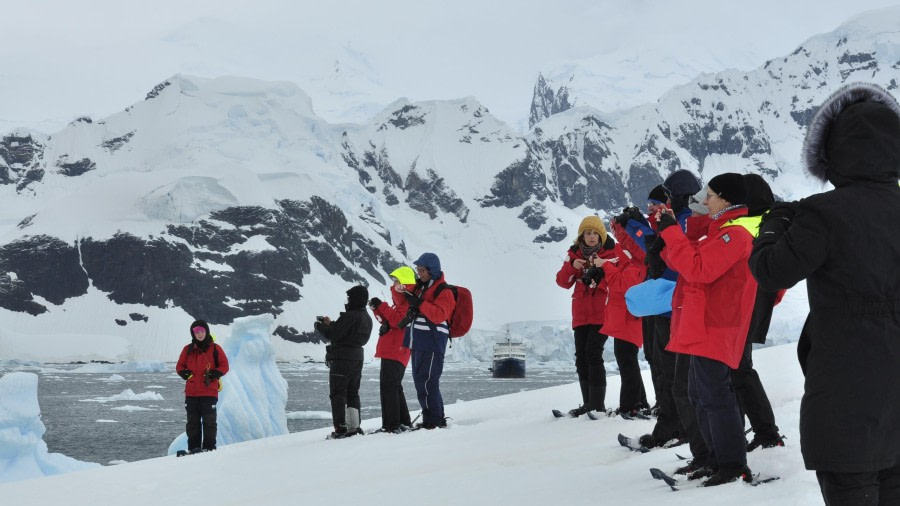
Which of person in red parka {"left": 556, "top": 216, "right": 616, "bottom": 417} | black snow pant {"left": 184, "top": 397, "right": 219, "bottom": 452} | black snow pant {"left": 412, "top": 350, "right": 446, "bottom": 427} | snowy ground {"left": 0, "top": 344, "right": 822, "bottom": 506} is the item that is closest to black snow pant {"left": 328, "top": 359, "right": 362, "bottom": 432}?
snowy ground {"left": 0, "top": 344, "right": 822, "bottom": 506}

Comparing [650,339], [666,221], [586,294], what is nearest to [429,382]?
[586,294]

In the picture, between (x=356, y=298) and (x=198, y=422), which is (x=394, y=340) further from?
(x=198, y=422)

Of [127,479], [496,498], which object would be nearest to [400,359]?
A: [127,479]

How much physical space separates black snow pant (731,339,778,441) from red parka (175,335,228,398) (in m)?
6.42

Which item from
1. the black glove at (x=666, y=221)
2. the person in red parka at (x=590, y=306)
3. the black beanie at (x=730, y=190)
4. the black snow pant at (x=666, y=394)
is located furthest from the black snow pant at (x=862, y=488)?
the person in red parka at (x=590, y=306)

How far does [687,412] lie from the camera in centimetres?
466

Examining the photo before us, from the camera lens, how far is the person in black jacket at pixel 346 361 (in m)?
8.45

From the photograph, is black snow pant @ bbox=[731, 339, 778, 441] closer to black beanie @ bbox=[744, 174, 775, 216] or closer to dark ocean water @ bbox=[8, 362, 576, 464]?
black beanie @ bbox=[744, 174, 775, 216]

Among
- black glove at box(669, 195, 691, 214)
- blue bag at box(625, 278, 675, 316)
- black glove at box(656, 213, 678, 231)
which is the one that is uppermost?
black glove at box(669, 195, 691, 214)

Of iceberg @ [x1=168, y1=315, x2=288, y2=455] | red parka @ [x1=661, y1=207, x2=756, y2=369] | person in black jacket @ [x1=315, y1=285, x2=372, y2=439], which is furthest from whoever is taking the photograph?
iceberg @ [x1=168, y1=315, x2=288, y2=455]

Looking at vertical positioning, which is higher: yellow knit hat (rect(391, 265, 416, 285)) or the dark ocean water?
yellow knit hat (rect(391, 265, 416, 285))

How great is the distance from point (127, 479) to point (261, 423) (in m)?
18.6

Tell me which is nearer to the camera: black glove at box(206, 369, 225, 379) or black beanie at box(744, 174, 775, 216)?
black beanie at box(744, 174, 775, 216)

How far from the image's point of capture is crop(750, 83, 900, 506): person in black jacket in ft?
7.56
